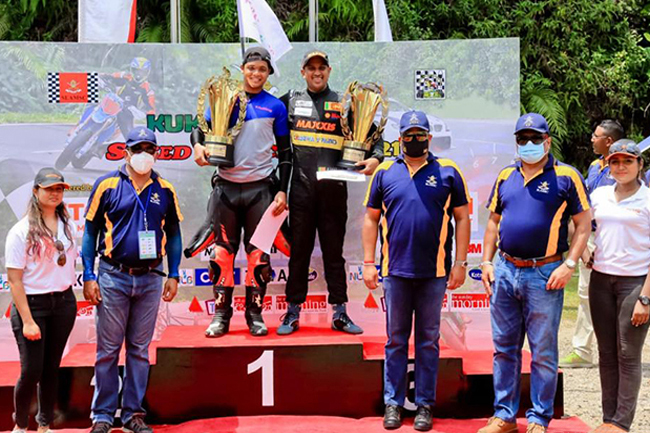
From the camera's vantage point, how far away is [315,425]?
199 inches

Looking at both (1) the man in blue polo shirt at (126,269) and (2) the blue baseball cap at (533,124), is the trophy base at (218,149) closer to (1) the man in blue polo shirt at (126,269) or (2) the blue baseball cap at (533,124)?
(1) the man in blue polo shirt at (126,269)

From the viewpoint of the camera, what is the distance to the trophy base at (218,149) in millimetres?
5438

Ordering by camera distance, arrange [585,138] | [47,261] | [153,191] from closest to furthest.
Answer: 1. [47,261]
2. [153,191]
3. [585,138]

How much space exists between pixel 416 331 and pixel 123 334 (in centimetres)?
176

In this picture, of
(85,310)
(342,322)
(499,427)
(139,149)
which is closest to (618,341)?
(499,427)

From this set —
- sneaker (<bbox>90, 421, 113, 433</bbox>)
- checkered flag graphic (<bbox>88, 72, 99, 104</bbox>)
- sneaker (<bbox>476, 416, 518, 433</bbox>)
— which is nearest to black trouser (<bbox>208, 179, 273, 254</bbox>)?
checkered flag graphic (<bbox>88, 72, 99, 104</bbox>)

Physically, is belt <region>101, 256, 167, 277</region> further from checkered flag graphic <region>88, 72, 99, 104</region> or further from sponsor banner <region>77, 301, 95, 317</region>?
checkered flag graphic <region>88, 72, 99, 104</region>

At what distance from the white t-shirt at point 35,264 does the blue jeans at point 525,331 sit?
250 centimetres

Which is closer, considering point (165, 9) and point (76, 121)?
point (76, 121)

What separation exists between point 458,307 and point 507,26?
757cm

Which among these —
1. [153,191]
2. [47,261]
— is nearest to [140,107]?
[153,191]

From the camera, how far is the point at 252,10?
605cm

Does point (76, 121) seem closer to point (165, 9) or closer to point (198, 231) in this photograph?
point (198, 231)

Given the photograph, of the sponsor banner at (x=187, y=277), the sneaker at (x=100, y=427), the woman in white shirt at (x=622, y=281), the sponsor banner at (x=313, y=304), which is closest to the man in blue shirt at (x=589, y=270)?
the woman in white shirt at (x=622, y=281)
